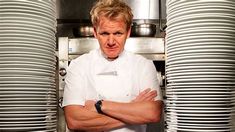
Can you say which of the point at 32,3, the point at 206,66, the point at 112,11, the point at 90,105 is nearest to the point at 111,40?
the point at 112,11

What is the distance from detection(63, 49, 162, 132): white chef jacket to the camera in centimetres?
197

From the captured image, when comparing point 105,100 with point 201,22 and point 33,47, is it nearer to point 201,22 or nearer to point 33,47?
point 33,47

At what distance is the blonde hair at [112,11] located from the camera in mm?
1890

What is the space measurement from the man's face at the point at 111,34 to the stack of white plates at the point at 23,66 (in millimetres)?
396

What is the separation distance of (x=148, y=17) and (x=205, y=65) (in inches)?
112

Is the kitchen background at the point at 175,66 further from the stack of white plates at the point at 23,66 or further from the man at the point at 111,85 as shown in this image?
the man at the point at 111,85

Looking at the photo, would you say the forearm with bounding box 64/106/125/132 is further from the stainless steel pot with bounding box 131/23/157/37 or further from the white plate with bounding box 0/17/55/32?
the stainless steel pot with bounding box 131/23/157/37

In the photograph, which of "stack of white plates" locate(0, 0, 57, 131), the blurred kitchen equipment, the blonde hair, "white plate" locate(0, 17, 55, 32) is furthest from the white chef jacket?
the blurred kitchen equipment

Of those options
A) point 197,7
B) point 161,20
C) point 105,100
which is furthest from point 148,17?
point 197,7

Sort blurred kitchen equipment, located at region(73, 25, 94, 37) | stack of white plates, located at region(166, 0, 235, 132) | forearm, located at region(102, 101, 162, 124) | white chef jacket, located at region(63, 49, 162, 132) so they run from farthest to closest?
blurred kitchen equipment, located at region(73, 25, 94, 37) → white chef jacket, located at region(63, 49, 162, 132) → forearm, located at region(102, 101, 162, 124) → stack of white plates, located at region(166, 0, 235, 132)

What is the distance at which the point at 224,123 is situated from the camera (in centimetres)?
148

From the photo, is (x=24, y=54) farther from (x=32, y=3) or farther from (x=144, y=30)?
(x=144, y=30)

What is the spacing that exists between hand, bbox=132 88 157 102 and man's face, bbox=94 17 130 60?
0.99ft

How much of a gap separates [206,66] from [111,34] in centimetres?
63
